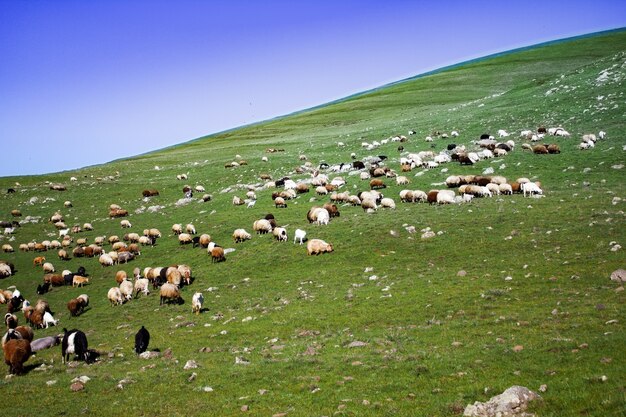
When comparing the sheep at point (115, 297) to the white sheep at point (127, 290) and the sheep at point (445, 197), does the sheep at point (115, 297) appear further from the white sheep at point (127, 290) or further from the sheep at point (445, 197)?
the sheep at point (445, 197)

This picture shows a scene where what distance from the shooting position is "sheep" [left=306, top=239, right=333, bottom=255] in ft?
78.5

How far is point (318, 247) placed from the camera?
24000 mm

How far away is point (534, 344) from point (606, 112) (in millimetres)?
38608

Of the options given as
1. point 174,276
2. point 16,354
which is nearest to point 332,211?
point 174,276

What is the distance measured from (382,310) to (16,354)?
43.0 ft

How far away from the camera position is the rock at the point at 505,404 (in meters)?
8.52

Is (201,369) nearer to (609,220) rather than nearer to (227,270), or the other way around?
(227,270)

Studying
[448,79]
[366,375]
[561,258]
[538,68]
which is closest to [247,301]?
[366,375]

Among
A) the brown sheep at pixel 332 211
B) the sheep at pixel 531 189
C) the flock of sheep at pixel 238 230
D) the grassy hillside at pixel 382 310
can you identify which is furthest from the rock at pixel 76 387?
the sheep at pixel 531 189

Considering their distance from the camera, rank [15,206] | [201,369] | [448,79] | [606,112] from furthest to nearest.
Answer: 1. [448,79]
2. [15,206]
3. [606,112]
4. [201,369]

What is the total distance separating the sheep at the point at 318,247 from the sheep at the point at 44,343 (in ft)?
41.1

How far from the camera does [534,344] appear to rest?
37.8 feet

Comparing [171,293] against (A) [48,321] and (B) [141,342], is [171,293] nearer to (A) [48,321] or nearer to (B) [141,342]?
(B) [141,342]

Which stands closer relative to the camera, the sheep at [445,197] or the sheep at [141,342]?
the sheep at [141,342]
